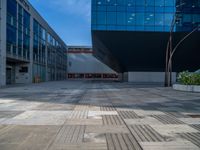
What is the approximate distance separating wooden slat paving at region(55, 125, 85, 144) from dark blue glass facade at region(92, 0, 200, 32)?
4102 centimetres

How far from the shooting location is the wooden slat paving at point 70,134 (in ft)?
21.7

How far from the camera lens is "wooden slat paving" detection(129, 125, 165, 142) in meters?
6.76

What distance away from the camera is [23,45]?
151 ft

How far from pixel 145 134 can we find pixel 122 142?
3.50ft

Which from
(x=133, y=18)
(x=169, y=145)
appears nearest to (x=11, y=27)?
(x=133, y=18)

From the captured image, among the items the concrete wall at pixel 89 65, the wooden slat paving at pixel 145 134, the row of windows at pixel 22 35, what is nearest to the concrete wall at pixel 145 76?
the row of windows at pixel 22 35

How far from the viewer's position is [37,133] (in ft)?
24.2

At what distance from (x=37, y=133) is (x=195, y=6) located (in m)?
50.1

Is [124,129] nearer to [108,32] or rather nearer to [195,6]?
[108,32]

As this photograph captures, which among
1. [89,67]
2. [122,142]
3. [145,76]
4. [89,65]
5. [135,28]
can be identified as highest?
[135,28]

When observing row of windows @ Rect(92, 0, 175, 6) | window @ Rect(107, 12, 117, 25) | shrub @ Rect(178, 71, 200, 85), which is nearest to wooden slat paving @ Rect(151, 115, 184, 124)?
shrub @ Rect(178, 71, 200, 85)

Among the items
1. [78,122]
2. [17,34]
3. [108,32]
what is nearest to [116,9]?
[108,32]

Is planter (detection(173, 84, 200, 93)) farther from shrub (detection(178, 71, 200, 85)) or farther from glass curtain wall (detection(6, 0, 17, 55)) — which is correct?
glass curtain wall (detection(6, 0, 17, 55))

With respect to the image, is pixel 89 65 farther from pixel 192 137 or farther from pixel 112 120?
pixel 192 137
